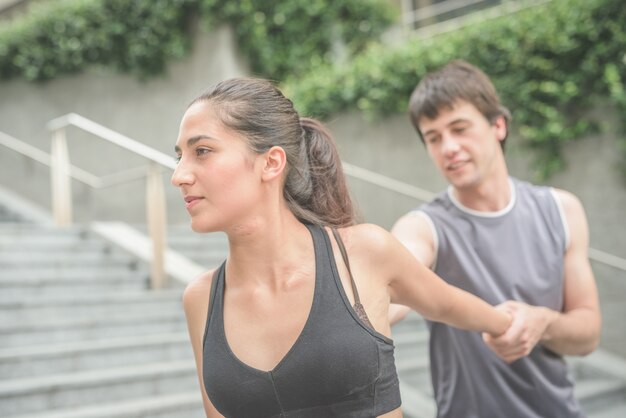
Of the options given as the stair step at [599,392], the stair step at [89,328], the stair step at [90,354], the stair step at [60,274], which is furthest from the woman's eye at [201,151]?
the stair step at [599,392]

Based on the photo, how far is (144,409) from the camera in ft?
12.9

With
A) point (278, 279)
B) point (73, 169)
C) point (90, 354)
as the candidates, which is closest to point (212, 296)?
point (278, 279)

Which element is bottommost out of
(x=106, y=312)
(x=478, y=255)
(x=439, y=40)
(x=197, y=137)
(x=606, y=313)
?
(x=606, y=313)

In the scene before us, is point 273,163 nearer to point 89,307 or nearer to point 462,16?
point 89,307

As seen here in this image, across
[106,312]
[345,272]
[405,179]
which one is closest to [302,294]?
[345,272]

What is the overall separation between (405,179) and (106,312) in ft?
11.8

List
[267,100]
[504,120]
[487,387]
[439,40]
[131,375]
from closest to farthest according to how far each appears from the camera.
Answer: [267,100]
[487,387]
[504,120]
[131,375]
[439,40]

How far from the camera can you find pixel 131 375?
4.26 meters

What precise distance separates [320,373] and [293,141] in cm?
53

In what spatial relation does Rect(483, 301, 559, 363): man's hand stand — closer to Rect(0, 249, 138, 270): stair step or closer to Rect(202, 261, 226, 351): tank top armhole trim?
Rect(202, 261, 226, 351): tank top armhole trim

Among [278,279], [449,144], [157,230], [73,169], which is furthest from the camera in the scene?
[73,169]

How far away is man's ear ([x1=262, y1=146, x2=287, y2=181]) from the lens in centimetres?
162

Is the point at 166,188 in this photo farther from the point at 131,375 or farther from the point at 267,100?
the point at 267,100

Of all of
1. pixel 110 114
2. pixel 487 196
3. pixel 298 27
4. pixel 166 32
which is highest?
pixel 166 32
